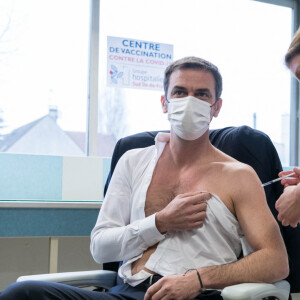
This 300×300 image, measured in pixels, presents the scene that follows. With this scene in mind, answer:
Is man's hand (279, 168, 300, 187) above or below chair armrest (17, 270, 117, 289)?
above

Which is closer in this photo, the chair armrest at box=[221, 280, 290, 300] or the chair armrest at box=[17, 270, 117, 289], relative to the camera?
the chair armrest at box=[221, 280, 290, 300]

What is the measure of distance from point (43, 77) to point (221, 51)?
5.07 ft

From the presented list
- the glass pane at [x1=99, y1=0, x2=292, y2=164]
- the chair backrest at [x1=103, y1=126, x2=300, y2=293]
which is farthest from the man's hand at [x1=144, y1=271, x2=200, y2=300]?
the glass pane at [x1=99, y1=0, x2=292, y2=164]

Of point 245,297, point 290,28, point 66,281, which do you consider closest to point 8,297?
point 66,281

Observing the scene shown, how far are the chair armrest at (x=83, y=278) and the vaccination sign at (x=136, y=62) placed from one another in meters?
1.87

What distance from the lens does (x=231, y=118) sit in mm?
3762

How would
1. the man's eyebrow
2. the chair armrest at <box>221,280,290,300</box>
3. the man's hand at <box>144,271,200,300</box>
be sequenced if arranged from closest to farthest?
the chair armrest at <box>221,280,290,300</box>
the man's hand at <box>144,271,200,300</box>
the man's eyebrow

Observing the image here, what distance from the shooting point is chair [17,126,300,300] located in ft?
4.98

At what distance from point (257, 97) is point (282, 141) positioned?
48 centimetres

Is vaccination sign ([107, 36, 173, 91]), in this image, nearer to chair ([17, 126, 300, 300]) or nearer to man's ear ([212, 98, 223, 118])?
chair ([17, 126, 300, 300])

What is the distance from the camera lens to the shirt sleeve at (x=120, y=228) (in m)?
1.54

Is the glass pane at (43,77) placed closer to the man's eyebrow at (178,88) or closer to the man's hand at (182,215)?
the man's eyebrow at (178,88)

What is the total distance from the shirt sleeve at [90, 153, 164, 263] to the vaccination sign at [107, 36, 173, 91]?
63.5 inches

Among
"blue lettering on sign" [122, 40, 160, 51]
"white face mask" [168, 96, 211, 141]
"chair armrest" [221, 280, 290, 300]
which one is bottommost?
"chair armrest" [221, 280, 290, 300]
